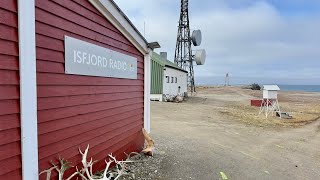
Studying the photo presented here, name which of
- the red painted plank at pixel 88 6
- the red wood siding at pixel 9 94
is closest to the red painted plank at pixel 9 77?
the red wood siding at pixel 9 94

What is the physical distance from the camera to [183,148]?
31.9 ft

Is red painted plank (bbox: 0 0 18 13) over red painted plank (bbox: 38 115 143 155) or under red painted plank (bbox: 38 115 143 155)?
over

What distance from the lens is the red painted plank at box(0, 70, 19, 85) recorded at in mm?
3205

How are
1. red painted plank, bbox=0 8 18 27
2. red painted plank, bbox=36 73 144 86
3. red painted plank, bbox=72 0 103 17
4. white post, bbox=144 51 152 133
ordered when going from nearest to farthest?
red painted plank, bbox=0 8 18 27, red painted plank, bbox=36 73 144 86, red painted plank, bbox=72 0 103 17, white post, bbox=144 51 152 133

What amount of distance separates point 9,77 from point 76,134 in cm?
176

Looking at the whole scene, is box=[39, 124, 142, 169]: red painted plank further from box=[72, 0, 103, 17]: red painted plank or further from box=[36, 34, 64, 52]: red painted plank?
box=[72, 0, 103, 17]: red painted plank

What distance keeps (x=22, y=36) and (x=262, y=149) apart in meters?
8.72

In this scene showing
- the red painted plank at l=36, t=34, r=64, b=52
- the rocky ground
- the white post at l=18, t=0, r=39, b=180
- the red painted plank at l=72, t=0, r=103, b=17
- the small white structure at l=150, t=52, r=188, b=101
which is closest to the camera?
the white post at l=18, t=0, r=39, b=180

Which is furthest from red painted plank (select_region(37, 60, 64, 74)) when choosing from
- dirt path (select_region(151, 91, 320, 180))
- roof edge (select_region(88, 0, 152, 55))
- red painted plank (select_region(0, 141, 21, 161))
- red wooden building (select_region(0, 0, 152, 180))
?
dirt path (select_region(151, 91, 320, 180))

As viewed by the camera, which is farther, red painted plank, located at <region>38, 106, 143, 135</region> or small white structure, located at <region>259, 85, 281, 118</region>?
small white structure, located at <region>259, 85, 281, 118</region>

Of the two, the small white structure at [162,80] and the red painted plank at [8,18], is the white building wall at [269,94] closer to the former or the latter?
the small white structure at [162,80]

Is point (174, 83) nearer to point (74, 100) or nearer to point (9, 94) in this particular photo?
point (74, 100)

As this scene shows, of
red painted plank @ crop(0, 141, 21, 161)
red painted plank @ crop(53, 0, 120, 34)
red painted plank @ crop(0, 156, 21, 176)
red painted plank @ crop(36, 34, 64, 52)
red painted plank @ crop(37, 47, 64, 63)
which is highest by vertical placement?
red painted plank @ crop(53, 0, 120, 34)

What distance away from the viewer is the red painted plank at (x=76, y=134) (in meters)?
4.03
